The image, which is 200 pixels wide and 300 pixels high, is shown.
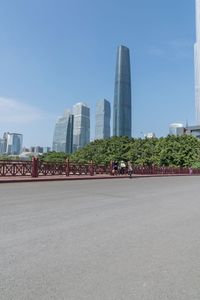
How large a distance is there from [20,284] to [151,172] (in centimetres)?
4548

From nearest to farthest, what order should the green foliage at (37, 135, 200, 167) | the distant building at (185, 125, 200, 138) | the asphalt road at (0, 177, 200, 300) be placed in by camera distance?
1. the asphalt road at (0, 177, 200, 300)
2. the green foliage at (37, 135, 200, 167)
3. the distant building at (185, 125, 200, 138)

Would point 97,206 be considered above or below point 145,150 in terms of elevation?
below

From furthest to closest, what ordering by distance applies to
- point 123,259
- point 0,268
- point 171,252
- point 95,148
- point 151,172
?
point 95,148
point 151,172
point 171,252
point 123,259
point 0,268

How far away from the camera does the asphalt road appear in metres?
3.90

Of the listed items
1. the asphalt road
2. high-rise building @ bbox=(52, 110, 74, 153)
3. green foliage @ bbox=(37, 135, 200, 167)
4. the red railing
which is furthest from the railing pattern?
high-rise building @ bbox=(52, 110, 74, 153)

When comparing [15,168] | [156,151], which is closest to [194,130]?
[156,151]

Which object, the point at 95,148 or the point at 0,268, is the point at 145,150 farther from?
the point at 0,268

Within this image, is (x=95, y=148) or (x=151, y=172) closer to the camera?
(x=151, y=172)

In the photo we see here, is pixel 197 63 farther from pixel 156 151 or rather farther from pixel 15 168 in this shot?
pixel 15 168

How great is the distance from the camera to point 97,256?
5.19 m

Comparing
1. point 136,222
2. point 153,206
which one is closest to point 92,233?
point 136,222

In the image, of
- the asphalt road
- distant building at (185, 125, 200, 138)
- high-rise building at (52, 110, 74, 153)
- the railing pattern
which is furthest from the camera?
high-rise building at (52, 110, 74, 153)

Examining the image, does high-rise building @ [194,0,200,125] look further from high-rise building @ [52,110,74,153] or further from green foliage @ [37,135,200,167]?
green foliage @ [37,135,200,167]

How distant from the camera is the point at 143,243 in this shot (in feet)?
20.0
